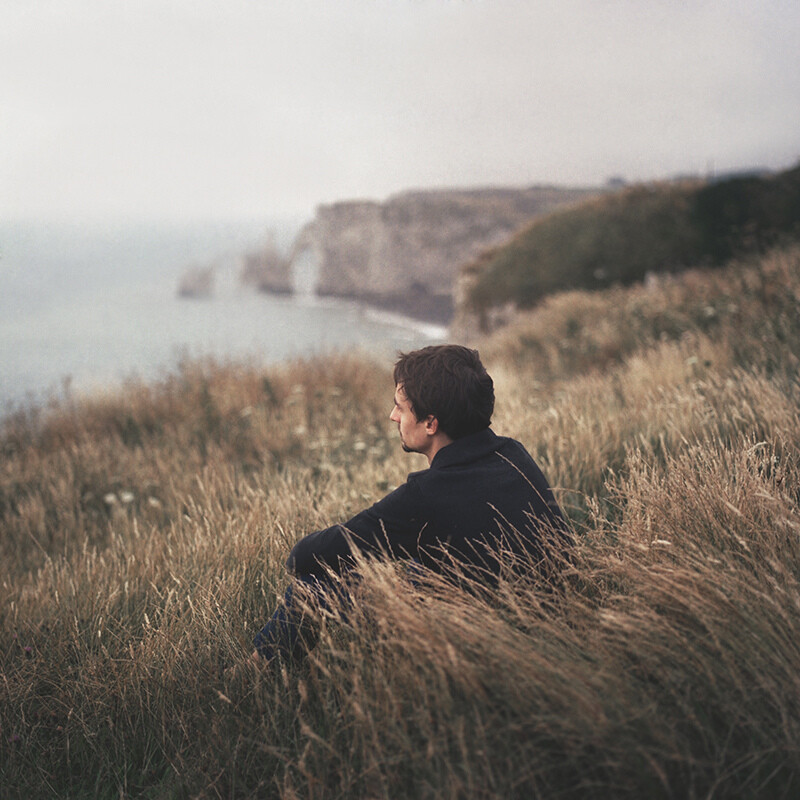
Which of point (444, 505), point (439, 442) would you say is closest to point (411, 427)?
point (439, 442)

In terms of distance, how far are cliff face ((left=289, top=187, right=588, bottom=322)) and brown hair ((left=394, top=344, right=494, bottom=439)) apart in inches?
3722

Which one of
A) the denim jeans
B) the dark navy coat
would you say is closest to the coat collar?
the dark navy coat

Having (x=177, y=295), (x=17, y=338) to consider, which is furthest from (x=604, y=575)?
(x=177, y=295)

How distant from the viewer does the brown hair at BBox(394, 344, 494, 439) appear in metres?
2.07

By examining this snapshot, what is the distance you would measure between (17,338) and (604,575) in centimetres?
2976

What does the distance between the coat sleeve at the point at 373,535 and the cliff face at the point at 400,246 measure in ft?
311

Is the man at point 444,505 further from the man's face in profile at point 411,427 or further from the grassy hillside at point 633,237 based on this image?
the grassy hillside at point 633,237

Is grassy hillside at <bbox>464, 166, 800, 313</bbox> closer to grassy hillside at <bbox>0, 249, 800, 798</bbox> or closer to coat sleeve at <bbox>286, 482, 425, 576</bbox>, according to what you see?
grassy hillside at <bbox>0, 249, 800, 798</bbox>

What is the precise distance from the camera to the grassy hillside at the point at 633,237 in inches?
701

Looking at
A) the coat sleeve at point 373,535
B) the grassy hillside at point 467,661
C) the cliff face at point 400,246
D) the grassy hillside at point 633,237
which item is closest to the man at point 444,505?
the coat sleeve at point 373,535

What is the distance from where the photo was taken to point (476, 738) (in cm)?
145

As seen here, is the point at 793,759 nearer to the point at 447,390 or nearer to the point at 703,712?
the point at 703,712

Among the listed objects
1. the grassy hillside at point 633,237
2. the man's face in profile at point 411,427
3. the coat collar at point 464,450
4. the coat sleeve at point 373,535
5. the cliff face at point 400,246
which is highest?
the cliff face at point 400,246

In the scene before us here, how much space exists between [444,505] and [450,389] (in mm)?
334
